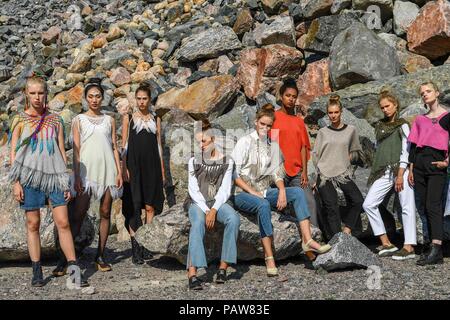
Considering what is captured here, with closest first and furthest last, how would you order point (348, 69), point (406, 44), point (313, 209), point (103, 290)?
point (103, 290) → point (313, 209) → point (348, 69) → point (406, 44)

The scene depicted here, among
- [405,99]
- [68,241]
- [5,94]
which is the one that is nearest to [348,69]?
[405,99]

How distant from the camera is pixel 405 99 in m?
11.9

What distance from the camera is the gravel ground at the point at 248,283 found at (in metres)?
6.67

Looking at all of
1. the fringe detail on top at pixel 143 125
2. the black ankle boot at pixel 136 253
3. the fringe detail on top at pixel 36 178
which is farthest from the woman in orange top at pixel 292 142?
the fringe detail on top at pixel 36 178

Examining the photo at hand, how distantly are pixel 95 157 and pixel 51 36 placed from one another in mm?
15889

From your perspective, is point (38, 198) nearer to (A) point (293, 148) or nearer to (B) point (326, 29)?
(A) point (293, 148)

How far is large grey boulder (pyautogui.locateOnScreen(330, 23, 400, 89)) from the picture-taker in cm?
1328

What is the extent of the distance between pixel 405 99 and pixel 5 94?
528 inches

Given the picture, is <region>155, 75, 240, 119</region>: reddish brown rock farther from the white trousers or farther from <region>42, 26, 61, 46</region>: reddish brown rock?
<region>42, 26, 61, 46</region>: reddish brown rock

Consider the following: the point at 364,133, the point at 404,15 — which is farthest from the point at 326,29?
the point at 364,133

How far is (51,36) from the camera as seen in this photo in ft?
73.6

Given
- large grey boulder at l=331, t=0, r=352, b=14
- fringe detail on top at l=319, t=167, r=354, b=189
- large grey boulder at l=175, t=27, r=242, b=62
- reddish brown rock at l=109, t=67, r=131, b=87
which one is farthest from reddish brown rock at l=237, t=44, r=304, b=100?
fringe detail on top at l=319, t=167, r=354, b=189

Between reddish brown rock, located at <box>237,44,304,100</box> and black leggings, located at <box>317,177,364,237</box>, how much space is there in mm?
6451

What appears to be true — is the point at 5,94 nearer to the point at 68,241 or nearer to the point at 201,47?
the point at 201,47
